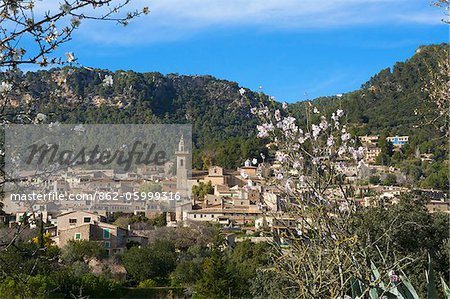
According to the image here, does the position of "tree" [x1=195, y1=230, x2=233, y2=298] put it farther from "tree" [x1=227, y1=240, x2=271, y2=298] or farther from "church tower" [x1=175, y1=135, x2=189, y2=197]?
"church tower" [x1=175, y1=135, x2=189, y2=197]

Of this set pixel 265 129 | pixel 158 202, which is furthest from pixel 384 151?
pixel 265 129

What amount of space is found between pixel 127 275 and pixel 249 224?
12.4m

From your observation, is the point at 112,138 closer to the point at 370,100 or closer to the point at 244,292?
the point at 370,100

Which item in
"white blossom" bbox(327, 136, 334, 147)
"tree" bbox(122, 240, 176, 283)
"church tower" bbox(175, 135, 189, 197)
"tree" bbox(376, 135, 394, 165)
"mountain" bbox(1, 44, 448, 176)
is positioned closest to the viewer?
"white blossom" bbox(327, 136, 334, 147)

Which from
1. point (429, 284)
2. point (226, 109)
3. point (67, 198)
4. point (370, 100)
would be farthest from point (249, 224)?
point (226, 109)

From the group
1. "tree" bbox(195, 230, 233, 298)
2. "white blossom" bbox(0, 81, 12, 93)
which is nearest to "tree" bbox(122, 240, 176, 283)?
"tree" bbox(195, 230, 233, 298)

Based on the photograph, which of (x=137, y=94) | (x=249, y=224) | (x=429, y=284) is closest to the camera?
(x=429, y=284)

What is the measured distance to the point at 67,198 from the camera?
120 feet

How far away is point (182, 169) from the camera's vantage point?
48.6 metres

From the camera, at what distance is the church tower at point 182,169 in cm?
4515

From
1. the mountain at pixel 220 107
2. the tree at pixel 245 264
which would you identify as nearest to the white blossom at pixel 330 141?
the tree at pixel 245 264

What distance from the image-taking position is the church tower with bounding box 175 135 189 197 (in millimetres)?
45150

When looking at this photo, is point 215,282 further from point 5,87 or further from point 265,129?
point 5,87

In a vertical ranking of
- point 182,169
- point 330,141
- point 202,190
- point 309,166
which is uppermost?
point 330,141
